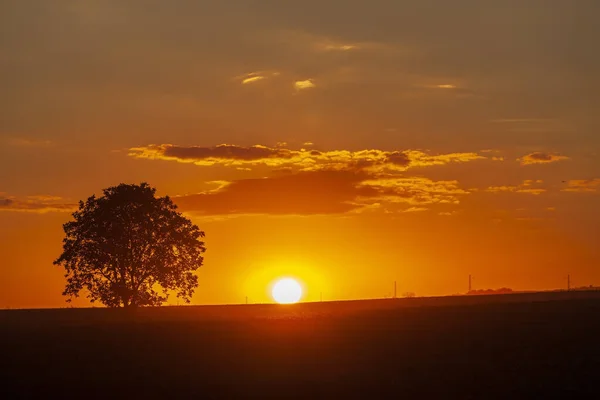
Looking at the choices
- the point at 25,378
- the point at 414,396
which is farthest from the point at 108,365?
the point at 414,396

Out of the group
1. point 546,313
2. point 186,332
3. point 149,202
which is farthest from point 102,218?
point 546,313

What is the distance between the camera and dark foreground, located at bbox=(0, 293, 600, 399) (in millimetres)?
48031

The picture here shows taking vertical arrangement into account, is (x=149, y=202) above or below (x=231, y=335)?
above

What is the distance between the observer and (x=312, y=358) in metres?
56.7

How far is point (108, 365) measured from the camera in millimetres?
53719

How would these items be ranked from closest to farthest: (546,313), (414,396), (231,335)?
1. (414,396)
2. (231,335)
3. (546,313)

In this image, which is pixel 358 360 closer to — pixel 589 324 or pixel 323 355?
pixel 323 355

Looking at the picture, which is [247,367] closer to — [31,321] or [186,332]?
[186,332]

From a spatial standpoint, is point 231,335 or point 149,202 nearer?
point 231,335

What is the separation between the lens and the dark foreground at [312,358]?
48.0 metres

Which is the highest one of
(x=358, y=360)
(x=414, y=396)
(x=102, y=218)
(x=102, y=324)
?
(x=102, y=218)

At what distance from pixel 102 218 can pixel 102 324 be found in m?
15.1

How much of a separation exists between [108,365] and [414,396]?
1826 centimetres

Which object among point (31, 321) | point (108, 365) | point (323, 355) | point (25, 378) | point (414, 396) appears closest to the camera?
point (414, 396)
